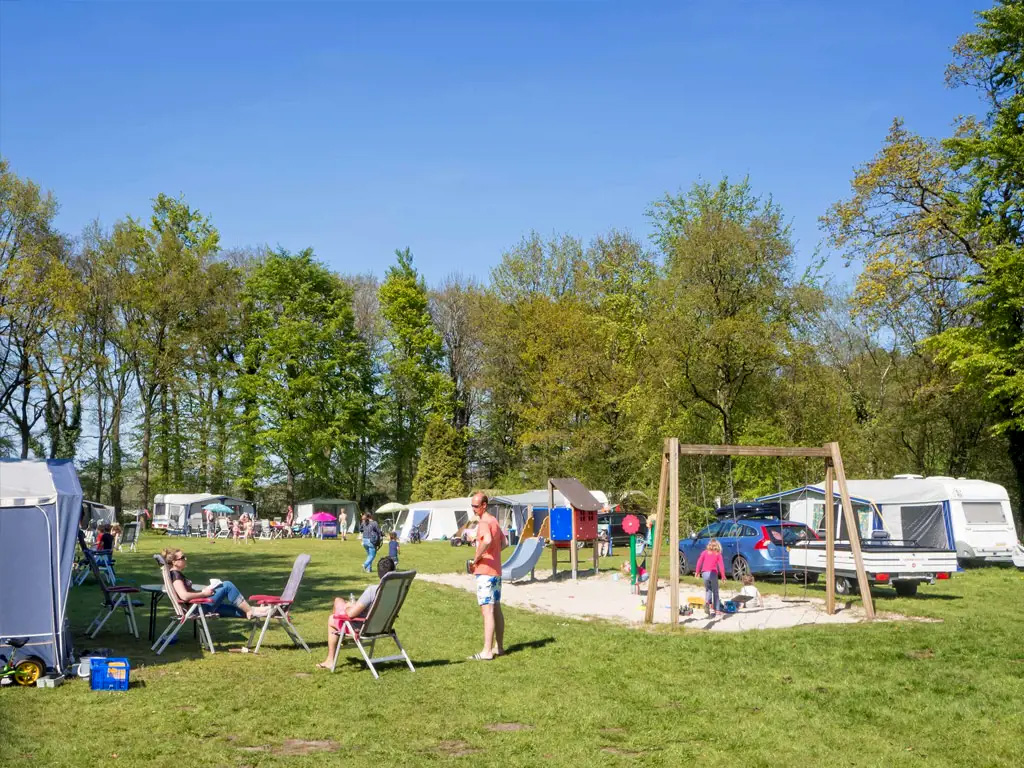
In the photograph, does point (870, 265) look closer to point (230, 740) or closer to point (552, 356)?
point (552, 356)

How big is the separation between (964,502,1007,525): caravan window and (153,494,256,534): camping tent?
1221 inches

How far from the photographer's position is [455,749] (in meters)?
6.46

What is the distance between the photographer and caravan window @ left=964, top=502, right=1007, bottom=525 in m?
23.7

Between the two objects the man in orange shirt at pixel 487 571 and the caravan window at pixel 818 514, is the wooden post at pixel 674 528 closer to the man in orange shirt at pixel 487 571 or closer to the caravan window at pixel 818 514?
the man in orange shirt at pixel 487 571

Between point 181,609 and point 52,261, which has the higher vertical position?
point 52,261

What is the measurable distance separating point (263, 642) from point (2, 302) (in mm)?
28088

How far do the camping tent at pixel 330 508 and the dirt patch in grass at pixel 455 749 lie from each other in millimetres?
41880

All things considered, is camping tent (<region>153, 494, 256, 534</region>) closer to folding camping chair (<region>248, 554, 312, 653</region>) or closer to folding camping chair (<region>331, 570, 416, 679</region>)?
folding camping chair (<region>248, 554, 312, 653</region>)

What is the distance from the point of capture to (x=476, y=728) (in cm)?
702

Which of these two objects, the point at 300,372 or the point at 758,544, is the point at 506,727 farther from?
the point at 300,372

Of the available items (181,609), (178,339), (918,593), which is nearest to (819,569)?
(918,593)

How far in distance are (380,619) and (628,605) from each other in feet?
23.2

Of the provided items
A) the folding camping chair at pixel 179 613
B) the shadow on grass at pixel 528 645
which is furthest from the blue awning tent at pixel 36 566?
the shadow on grass at pixel 528 645

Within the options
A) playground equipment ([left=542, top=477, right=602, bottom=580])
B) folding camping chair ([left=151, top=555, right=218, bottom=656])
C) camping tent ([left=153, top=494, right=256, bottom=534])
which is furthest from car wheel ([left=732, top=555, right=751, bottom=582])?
camping tent ([left=153, top=494, right=256, bottom=534])
